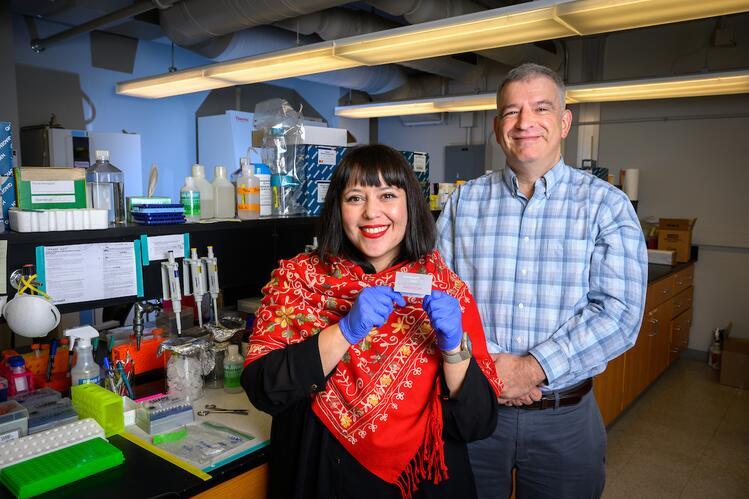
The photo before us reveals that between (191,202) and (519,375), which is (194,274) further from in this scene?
(519,375)

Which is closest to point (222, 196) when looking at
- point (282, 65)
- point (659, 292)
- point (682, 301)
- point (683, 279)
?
point (282, 65)

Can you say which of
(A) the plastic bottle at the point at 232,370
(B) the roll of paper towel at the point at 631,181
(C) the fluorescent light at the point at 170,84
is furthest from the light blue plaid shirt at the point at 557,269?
(B) the roll of paper towel at the point at 631,181

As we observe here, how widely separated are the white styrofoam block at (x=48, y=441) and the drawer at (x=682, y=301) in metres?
4.49

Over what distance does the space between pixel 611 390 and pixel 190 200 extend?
9.23 feet

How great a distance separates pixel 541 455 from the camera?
1.57m

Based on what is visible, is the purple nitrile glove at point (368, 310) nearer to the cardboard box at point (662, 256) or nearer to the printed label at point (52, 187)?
the printed label at point (52, 187)

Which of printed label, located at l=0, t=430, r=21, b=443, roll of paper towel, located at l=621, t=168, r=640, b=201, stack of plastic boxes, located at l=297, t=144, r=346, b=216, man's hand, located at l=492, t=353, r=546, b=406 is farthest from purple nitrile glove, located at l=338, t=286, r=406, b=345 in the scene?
roll of paper towel, located at l=621, t=168, r=640, b=201

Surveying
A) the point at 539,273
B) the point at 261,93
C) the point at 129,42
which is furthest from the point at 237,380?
the point at 261,93

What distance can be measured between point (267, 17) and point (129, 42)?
7.71 ft

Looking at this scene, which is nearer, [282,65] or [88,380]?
[88,380]

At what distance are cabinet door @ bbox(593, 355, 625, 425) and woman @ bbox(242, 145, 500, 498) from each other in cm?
231

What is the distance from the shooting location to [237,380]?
184cm

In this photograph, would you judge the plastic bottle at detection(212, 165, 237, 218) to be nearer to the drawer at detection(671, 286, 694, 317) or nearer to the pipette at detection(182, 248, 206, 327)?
the pipette at detection(182, 248, 206, 327)

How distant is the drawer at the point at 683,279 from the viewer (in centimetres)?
466
